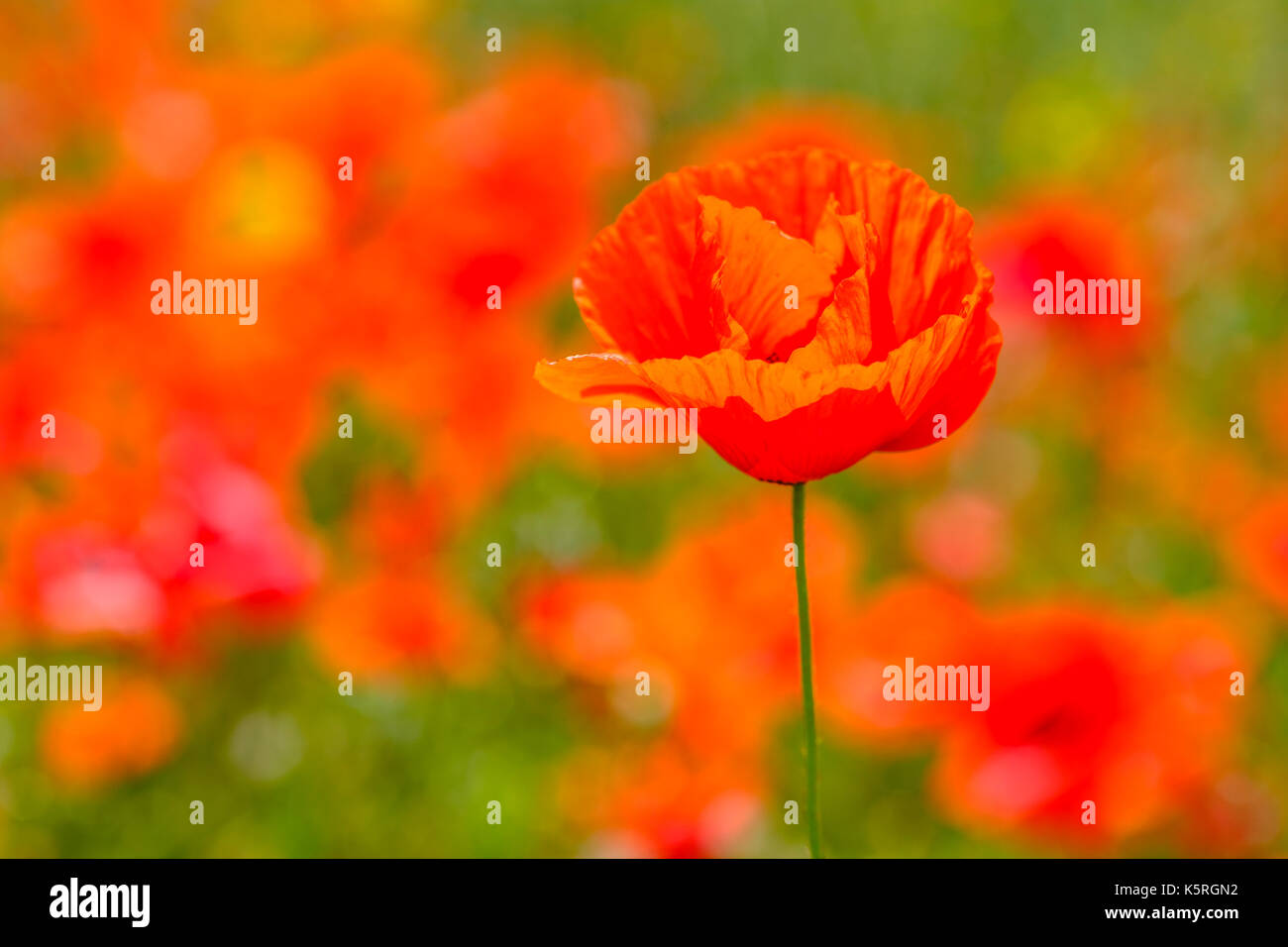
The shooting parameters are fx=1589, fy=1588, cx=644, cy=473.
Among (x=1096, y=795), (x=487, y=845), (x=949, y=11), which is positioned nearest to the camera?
(x=1096, y=795)

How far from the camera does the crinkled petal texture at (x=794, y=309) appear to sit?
28.1 inches

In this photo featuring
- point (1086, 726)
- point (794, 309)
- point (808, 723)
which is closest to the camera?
point (808, 723)

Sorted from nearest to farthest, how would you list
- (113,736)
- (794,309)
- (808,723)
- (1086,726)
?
(808,723)
(794,309)
(1086,726)
(113,736)

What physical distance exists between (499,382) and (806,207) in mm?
1209

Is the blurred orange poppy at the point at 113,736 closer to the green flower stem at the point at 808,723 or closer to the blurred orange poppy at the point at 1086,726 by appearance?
the blurred orange poppy at the point at 1086,726

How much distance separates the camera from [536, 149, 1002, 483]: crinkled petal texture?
0.71m

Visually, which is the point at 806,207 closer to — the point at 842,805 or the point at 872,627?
the point at 872,627

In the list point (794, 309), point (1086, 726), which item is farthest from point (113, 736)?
point (794, 309)

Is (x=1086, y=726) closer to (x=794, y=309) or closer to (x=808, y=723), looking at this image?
(x=794, y=309)

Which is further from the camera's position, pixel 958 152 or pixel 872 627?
pixel 958 152

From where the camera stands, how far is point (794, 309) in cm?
81

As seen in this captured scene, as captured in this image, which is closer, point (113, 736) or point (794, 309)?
point (794, 309)

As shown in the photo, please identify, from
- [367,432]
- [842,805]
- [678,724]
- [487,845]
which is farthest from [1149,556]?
[367,432]

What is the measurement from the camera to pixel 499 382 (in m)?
1.97
